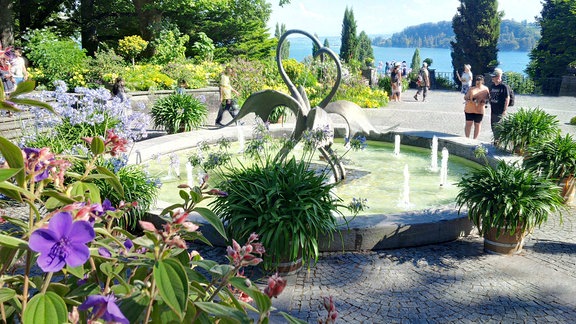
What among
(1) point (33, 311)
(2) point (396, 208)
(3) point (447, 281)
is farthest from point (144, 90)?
(1) point (33, 311)

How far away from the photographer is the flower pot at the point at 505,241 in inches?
206

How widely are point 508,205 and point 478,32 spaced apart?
32.9 metres

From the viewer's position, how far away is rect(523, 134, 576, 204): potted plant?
22.4 feet

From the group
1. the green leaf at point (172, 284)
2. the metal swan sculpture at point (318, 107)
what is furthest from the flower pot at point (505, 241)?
the green leaf at point (172, 284)

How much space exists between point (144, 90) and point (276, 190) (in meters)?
11.9

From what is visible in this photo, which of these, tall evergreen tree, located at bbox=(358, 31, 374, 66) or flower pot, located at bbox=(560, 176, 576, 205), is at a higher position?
tall evergreen tree, located at bbox=(358, 31, 374, 66)

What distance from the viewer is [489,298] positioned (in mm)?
4340

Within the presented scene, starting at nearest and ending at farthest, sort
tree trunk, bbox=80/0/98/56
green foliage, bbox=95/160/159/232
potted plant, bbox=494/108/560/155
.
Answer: green foliage, bbox=95/160/159/232, potted plant, bbox=494/108/560/155, tree trunk, bbox=80/0/98/56

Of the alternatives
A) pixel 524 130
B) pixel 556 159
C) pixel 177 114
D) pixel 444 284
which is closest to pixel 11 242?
pixel 444 284

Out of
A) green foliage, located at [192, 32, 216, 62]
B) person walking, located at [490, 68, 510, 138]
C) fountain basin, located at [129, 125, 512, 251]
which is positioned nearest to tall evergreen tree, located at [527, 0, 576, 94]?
green foliage, located at [192, 32, 216, 62]

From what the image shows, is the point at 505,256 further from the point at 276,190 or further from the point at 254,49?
the point at 254,49

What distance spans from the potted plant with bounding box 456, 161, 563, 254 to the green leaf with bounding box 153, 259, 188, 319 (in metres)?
4.48

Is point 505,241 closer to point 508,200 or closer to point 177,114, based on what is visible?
point 508,200

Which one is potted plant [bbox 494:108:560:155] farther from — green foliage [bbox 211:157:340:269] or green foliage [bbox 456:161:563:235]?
green foliage [bbox 211:157:340:269]
